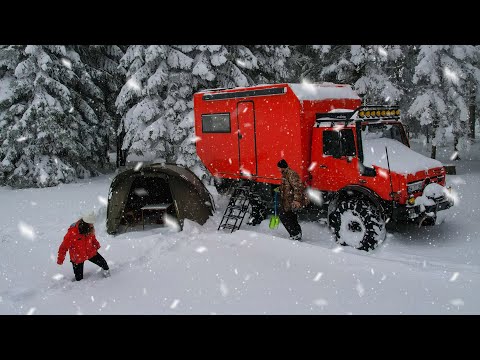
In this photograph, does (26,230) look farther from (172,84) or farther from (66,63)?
(66,63)

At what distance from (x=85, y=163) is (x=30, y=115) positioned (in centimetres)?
357

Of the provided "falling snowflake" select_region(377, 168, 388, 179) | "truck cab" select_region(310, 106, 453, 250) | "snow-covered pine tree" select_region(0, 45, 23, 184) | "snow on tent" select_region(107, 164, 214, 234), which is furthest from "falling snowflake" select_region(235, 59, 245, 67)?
"snow-covered pine tree" select_region(0, 45, 23, 184)

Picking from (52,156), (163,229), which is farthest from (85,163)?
(163,229)

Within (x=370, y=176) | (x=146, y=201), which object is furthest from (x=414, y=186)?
(x=146, y=201)

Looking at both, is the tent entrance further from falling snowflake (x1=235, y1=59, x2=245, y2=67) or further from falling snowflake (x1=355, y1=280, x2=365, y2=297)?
falling snowflake (x1=235, y1=59, x2=245, y2=67)

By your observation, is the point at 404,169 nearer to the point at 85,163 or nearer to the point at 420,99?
the point at 420,99

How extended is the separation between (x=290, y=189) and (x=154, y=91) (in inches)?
366

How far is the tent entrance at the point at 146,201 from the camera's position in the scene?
1127 centimetres

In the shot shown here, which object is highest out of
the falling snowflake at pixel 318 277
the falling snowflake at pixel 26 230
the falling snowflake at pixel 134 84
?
the falling snowflake at pixel 134 84

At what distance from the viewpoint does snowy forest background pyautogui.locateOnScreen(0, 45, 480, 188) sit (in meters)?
15.8

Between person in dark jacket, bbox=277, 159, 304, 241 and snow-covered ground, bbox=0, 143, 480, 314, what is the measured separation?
1.94ft

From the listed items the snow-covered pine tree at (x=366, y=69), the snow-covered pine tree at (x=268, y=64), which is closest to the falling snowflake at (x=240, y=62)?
the snow-covered pine tree at (x=268, y=64)

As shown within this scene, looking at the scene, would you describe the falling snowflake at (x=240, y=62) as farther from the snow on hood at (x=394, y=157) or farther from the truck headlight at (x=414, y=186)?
the truck headlight at (x=414, y=186)

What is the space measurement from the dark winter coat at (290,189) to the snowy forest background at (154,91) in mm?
7305
